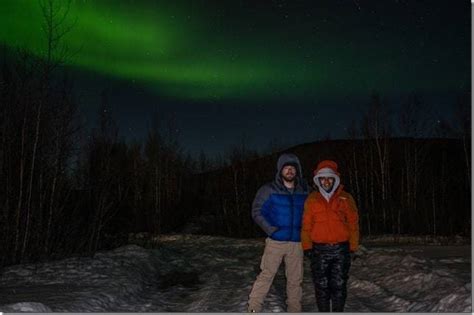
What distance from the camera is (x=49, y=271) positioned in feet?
33.8

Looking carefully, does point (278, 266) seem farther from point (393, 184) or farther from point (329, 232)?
point (393, 184)

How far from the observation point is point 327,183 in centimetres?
544

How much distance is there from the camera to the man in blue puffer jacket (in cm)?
561

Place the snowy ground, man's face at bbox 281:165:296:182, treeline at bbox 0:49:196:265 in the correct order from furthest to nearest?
treeline at bbox 0:49:196:265 < the snowy ground < man's face at bbox 281:165:296:182

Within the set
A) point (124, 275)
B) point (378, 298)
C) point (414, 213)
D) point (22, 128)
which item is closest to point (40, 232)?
point (22, 128)

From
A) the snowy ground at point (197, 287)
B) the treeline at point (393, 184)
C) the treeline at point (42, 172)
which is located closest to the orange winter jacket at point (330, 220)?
the snowy ground at point (197, 287)

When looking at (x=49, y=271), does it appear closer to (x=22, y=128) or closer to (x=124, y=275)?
(x=124, y=275)

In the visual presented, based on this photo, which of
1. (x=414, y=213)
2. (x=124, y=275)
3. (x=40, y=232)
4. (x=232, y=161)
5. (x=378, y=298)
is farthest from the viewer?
(x=232, y=161)

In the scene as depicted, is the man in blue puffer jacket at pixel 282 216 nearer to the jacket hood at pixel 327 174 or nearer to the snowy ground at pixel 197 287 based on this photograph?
the jacket hood at pixel 327 174

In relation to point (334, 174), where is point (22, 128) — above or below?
above

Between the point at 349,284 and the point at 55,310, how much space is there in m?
4.80

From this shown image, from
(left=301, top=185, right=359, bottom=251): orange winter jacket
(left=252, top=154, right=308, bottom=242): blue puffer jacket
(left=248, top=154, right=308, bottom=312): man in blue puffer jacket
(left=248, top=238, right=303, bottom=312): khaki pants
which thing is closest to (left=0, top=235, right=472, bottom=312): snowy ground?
(left=248, top=238, right=303, bottom=312): khaki pants

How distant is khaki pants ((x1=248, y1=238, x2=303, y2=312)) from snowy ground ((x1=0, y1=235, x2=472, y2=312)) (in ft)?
2.14

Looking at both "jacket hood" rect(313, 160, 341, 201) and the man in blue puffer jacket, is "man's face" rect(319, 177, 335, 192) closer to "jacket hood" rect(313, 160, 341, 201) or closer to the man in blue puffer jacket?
"jacket hood" rect(313, 160, 341, 201)
